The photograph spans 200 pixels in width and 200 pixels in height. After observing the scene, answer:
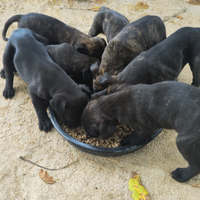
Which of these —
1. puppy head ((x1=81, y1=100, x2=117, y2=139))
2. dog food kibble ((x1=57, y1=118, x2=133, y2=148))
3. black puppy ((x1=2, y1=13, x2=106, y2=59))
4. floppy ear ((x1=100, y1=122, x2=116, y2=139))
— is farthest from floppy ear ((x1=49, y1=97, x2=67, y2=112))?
black puppy ((x1=2, y1=13, x2=106, y2=59))

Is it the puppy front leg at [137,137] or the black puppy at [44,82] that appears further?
the black puppy at [44,82]

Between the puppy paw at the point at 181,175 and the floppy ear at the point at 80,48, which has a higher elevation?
the floppy ear at the point at 80,48

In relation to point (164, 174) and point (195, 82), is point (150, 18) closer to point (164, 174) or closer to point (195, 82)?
point (195, 82)

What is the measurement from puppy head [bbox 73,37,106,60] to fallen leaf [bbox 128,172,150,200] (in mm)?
2589

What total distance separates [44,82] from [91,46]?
1611 mm

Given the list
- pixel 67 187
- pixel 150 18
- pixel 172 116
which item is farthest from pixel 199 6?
pixel 67 187

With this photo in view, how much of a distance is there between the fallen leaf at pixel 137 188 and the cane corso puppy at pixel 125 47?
60.6 inches

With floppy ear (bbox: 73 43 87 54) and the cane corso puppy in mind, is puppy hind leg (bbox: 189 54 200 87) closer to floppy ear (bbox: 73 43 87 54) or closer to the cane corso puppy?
the cane corso puppy

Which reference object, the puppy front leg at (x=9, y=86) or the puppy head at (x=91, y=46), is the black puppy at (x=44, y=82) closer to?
the puppy front leg at (x=9, y=86)

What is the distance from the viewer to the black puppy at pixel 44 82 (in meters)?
3.10

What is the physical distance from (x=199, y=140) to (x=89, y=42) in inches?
121

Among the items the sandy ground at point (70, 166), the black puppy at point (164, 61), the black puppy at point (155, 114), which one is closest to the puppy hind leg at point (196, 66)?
the black puppy at point (164, 61)

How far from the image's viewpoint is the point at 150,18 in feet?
13.7

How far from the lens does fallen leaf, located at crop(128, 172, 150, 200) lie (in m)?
2.80
